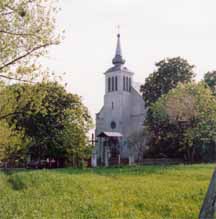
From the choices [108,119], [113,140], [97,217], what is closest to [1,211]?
[97,217]

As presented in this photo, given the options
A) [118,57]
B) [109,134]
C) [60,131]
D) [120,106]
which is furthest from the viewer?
[118,57]

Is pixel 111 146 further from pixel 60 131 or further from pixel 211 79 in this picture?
pixel 211 79

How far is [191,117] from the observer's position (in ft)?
111

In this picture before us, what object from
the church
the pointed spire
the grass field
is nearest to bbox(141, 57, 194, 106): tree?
the church

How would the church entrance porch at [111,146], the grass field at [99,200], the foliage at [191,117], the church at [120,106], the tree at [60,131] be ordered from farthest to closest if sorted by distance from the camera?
1. the church at [120,106]
2. the church entrance porch at [111,146]
3. the tree at [60,131]
4. the foliage at [191,117]
5. the grass field at [99,200]

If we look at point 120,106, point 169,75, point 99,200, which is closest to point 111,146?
point 120,106

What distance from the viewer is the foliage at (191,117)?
3341 centimetres

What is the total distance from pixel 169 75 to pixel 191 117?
10948 millimetres

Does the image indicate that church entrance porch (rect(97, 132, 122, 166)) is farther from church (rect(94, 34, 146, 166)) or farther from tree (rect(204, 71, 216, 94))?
tree (rect(204, 71, 216, 94))

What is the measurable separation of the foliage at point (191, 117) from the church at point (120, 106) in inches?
732

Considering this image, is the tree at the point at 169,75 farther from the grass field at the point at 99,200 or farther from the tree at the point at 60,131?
the grass field at the point at 99,200

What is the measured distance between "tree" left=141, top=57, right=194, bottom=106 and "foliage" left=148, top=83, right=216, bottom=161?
8114 millimetres

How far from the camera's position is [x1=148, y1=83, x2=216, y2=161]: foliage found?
3341 cm

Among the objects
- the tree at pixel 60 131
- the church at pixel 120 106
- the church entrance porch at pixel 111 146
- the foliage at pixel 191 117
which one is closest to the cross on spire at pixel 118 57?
the church at pixel 120 106
